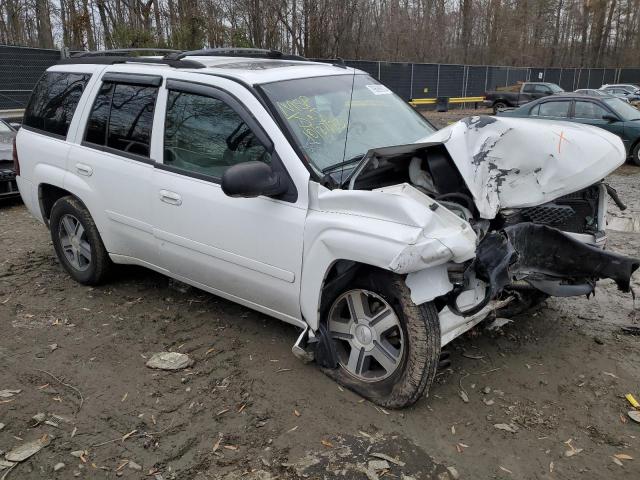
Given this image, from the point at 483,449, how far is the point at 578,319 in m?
1.91

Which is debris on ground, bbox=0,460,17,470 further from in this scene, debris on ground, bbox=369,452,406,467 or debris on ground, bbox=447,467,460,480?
debris on ground, bbox=447,467,460,480

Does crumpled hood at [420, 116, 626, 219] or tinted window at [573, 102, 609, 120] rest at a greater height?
crumpled hood at [420, 116, 626, 219]

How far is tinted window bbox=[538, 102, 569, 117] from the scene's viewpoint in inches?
506

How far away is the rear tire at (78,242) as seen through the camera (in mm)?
4645

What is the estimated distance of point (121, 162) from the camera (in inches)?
164

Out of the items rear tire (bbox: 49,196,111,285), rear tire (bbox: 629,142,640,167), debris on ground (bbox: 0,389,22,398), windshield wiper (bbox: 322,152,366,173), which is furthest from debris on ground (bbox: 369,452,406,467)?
rear tire (bbox: 629,142,640,167)

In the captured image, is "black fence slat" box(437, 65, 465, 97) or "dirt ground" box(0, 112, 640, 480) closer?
"dirt ground" box(0, 112, 640, 480)

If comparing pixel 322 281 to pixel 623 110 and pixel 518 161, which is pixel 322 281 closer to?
pixel 518 161

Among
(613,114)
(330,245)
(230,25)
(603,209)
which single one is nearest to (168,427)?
(330,245)

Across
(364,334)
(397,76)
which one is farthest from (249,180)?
(397,76)

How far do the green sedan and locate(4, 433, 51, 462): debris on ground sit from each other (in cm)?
1147

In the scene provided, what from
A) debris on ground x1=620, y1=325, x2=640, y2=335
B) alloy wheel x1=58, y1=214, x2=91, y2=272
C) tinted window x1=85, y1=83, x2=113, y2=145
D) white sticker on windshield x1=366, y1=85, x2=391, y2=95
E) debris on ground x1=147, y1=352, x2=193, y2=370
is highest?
white sticker on windshield x1=366, y1=85, x2=391, y2=95

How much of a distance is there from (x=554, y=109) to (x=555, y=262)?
36.1ft

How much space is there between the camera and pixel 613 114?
12.4m
